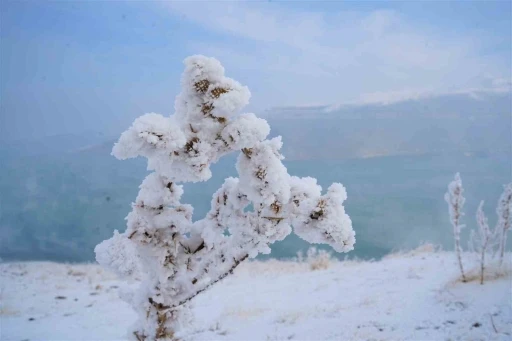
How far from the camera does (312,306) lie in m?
7.38

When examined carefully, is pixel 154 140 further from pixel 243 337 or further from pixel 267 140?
pixel 243 337

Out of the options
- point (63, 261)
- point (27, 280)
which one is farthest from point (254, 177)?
point (63, 261)

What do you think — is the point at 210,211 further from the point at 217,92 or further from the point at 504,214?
the point at 504,214

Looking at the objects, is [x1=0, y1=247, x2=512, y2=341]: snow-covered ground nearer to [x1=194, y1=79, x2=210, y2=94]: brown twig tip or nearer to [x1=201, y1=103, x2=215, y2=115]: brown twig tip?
[x1=201, y1=103, x2=215, y2=115]: brown twig tip

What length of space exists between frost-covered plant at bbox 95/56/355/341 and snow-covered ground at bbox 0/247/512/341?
3.29 metres

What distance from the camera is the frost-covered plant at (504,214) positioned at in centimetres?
735

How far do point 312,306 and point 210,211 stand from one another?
5.24m

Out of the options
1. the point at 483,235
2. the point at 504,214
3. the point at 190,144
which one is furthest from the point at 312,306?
the point at 190,144

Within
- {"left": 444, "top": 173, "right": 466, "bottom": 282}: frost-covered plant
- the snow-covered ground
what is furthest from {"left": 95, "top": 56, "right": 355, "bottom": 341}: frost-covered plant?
{"left": 444, "top": 173, "right": 466, "bottom": 282}: frost-covered plant

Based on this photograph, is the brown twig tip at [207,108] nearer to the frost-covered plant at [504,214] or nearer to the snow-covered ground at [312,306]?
the snow-covered ground at [312,306]

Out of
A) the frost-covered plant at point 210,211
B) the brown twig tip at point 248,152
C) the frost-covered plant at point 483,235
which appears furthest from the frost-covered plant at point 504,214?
the brown twig tip at point 248,152

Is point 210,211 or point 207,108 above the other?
point 207,108

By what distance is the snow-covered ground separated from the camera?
5.88 metres

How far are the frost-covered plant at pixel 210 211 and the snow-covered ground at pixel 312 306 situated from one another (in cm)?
329
